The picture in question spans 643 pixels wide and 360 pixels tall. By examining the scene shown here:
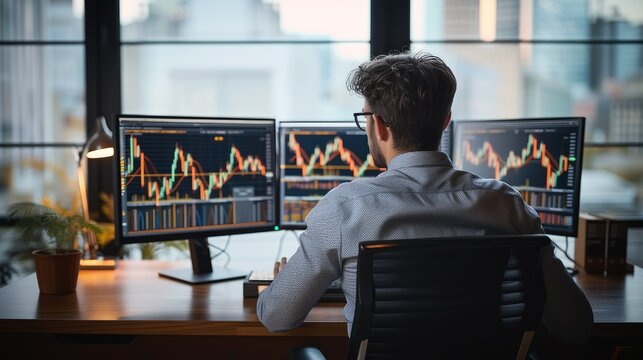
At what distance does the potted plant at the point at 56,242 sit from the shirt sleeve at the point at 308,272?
818 mm

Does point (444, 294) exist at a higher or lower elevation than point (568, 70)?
lower

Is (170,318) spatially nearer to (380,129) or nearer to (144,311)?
(144,311)

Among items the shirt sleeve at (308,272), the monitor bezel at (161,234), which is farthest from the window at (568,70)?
the shirt sleeve at (308,272)

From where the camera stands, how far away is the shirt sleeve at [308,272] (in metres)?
1.42

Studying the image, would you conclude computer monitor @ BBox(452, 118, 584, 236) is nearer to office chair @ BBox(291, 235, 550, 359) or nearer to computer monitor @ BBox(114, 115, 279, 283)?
computer monitor @ BBox(114, 115, 279, 283)

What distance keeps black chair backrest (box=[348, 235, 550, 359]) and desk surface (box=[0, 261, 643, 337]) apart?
45 cm

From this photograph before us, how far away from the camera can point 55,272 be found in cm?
203

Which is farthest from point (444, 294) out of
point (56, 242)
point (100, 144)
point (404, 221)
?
point (100, 144)

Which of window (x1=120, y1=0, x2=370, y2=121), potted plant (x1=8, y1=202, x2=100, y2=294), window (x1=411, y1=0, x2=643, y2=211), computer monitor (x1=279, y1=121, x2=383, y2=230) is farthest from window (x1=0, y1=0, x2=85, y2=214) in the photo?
window (x1=411, y1=0, x2=643, y2=211)

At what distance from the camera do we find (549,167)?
2332mm

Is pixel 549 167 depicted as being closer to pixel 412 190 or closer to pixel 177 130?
pixel 412 190

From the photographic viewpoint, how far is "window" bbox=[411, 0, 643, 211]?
315cm

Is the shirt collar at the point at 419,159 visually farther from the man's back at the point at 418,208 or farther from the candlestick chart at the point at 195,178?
the candlestick chart at the point at 195,178

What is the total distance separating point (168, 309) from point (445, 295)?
3.07 feet
